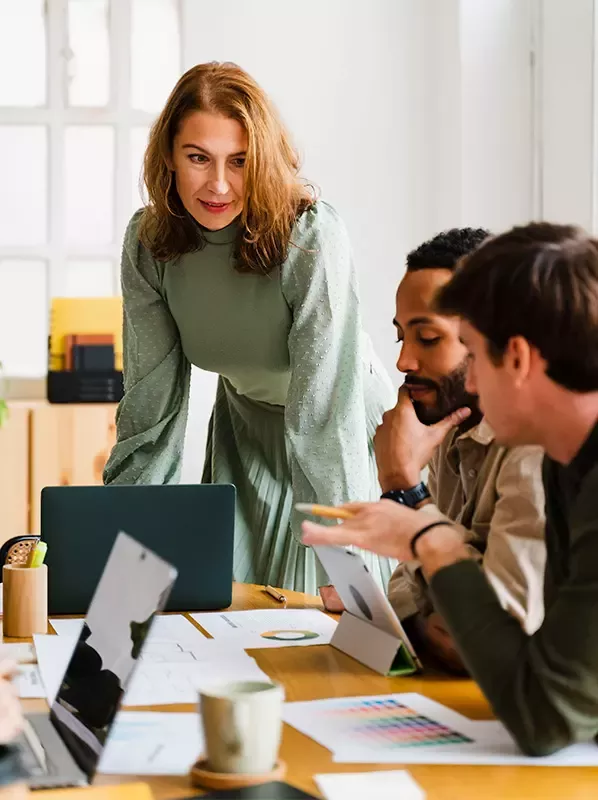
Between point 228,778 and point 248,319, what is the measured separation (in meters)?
1.36

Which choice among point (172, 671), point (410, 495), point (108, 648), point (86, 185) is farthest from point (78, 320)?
point (108, 648)

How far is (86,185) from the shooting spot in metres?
4.27

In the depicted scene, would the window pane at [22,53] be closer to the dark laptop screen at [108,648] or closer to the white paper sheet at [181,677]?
the white paper sheet at [181,677]

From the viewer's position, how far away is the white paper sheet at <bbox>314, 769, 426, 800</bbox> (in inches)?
38.0

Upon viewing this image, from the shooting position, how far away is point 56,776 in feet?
3.32

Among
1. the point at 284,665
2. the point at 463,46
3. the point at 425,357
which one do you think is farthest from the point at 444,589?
the point at 463,46

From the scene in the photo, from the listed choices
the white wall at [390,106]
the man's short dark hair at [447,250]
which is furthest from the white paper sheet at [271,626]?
the white wall at [390,106]

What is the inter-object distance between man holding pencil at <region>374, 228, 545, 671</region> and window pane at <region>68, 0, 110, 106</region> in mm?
2810

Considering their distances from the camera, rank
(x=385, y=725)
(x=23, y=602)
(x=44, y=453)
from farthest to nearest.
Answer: (x=44, y=453) < (x=23, y=602) < (x=385, y=725)

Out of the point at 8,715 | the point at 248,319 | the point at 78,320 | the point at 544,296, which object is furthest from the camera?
the point at 78,320

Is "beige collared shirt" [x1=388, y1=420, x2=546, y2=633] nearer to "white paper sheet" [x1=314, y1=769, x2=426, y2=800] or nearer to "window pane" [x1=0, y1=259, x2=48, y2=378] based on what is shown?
"white paper sheet" [x1=314, y1=769, x2=426, y2=800]

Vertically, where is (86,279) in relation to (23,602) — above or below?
above

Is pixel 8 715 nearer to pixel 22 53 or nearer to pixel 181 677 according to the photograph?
pixel 181 677

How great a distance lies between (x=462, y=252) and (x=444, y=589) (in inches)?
27.3
